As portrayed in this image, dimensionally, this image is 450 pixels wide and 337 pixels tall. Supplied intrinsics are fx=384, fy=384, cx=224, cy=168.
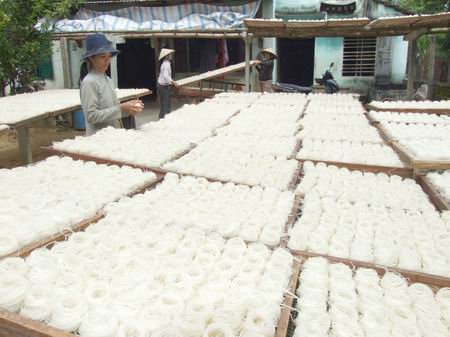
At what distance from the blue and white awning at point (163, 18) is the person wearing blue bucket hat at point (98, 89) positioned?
9.60 metres

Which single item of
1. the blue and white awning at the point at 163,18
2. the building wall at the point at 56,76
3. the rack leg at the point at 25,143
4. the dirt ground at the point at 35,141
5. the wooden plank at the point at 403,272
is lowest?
the dirt ground at the point at 35,141

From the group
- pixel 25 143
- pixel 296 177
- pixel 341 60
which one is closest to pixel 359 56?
pixel 341 60

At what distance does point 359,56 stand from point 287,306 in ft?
48.4

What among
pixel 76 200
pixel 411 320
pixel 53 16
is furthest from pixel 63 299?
pixel 53 16

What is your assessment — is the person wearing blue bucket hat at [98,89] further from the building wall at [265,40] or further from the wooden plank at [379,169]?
the building wall at [265,40]

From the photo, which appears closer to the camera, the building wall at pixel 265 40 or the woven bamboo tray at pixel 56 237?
the woven bamboo tray at pixel 56 237

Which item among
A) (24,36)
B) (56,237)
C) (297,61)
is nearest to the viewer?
(56,237)

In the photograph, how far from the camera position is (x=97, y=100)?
426cm

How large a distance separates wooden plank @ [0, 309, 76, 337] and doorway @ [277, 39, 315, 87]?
51.4 feet

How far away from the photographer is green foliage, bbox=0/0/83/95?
9.56 metres

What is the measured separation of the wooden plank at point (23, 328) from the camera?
55.5 inches

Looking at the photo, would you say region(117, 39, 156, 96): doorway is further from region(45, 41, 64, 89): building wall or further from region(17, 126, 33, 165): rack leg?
region(17, 126, 33, 165): rack leg

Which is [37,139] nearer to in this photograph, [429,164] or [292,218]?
[292,218]

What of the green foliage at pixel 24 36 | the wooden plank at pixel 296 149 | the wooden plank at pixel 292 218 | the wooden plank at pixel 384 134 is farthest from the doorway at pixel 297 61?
the wooden plank at pixel 292 218
